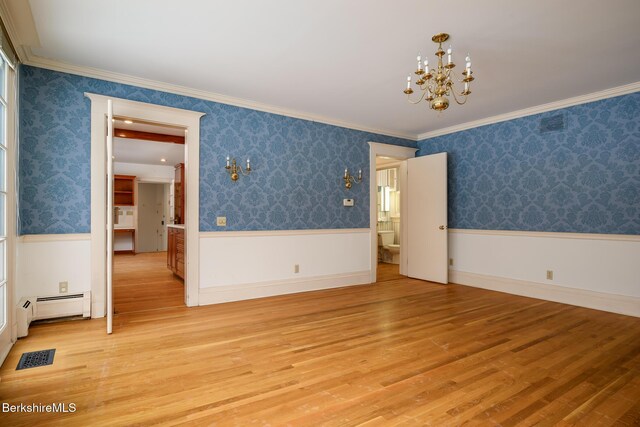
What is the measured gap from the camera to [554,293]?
421cm

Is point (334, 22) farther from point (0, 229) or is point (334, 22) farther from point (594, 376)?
point (594, 376)

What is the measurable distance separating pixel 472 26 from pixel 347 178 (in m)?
2.81

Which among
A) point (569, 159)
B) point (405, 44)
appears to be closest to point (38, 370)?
point (405, 44)

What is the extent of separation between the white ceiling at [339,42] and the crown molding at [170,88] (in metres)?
0.07

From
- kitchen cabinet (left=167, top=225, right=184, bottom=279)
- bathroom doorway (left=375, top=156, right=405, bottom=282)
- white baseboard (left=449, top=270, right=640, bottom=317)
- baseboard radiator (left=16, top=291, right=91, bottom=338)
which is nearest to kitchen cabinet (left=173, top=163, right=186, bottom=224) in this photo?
kitchen cabinet (left=167, top=225, right=184, bottom=279)

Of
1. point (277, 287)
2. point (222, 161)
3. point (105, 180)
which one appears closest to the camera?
point (105, 180)

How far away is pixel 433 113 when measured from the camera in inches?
184

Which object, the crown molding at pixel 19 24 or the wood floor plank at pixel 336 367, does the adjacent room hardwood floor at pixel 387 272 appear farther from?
the crown molding at pixel 19 24

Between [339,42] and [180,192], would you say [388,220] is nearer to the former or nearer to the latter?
[180,192]

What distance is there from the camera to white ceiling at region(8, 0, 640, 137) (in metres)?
2.35

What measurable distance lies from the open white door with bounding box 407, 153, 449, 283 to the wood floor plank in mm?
1481

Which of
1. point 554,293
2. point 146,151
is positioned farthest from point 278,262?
point 146,151

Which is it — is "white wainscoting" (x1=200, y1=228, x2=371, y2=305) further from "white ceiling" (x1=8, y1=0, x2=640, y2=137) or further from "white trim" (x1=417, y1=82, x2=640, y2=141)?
"white trim" (x1=417, y1=82, x2=640, y2=141)

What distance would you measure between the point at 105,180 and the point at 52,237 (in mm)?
702
